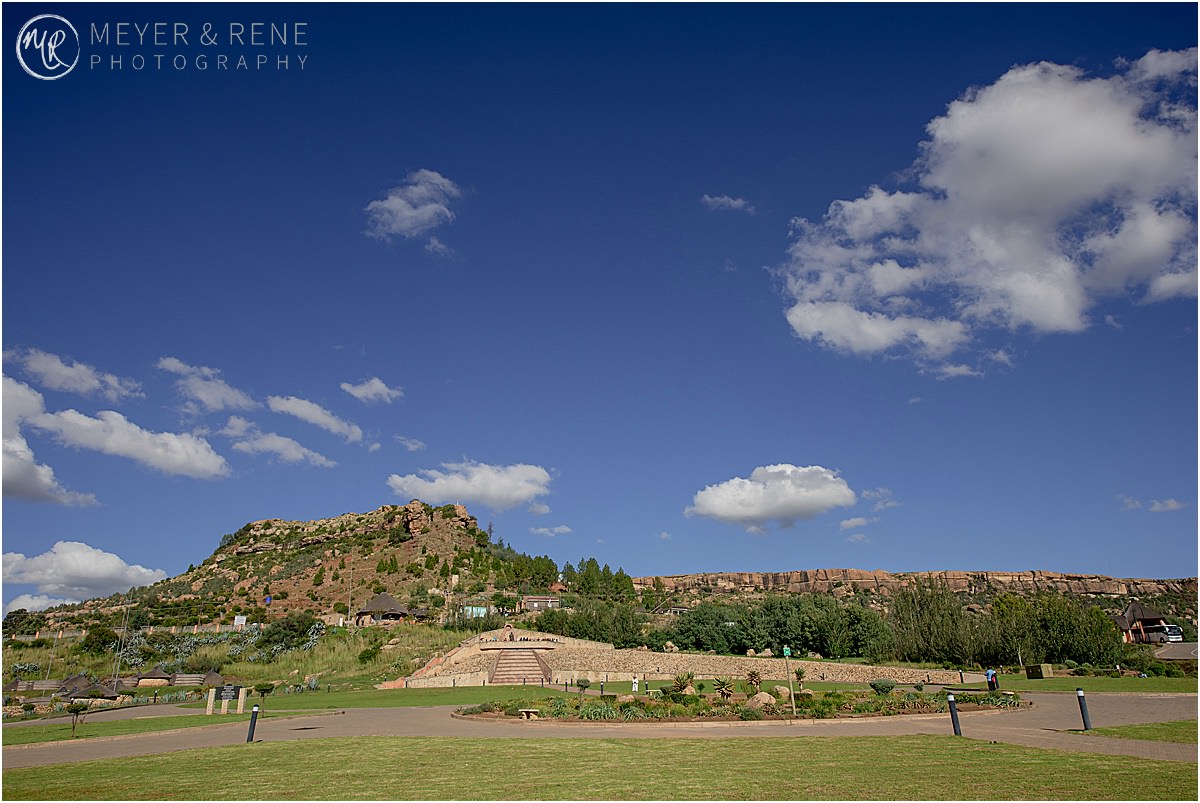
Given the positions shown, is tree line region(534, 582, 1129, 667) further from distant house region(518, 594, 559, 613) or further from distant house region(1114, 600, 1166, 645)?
distant house region(1114, 600, 1166, 645)

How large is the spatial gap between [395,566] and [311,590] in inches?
420

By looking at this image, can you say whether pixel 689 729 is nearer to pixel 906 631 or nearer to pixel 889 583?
pixel 906 631

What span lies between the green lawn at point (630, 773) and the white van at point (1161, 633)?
68.2 meters

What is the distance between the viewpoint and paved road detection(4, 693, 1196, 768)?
13.5 meters

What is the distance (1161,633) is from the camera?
217ft

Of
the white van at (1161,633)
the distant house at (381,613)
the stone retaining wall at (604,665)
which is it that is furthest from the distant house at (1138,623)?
the distant house at (381,613)

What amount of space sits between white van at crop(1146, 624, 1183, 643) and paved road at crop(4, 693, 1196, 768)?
5605 centimetres

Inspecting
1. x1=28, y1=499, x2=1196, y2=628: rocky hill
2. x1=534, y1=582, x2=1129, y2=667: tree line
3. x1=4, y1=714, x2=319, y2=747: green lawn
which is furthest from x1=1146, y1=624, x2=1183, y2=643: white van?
x1=4, y1=714, x2=319, y2=747: green lawn

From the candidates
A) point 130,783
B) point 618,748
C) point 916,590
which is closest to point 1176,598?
point 916,590

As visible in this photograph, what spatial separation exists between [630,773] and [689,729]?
6.78 meters

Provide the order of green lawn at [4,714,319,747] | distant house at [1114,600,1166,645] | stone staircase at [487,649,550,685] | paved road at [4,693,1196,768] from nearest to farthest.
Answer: paved road at [4,693,1196,768] < green lawn at [4,714,319,747] < stone staircase at [487,649,550,685] < distant house at [1114,600,1166,645]

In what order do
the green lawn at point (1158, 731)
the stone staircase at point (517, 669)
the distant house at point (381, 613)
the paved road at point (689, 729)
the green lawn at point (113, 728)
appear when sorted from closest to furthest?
the green lawn at point (1158, 731), the paved road at point (689, 729), the green lawn at point (113, 728), the stone staircase at point (517, 669), the distant house at point (381, 613)

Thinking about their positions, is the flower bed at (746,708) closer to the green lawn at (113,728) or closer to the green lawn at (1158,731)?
the green lawn at (1158,731)

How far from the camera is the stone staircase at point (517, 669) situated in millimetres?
37812
